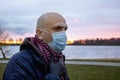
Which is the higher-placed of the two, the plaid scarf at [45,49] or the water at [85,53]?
the plaid scarf at [45,49]

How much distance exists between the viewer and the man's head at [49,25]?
2.84 m

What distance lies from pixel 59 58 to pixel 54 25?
257 millimetres

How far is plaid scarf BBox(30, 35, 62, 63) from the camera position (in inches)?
109

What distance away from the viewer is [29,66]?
2734mm

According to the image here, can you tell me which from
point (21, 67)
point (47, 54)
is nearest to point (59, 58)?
point (47, 54)

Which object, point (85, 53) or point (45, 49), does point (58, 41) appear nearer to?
point (45, 49)

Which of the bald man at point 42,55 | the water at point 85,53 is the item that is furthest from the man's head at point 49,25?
the water at point 85,53

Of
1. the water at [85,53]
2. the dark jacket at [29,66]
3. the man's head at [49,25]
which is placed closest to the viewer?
the dark jacket at [29,66]

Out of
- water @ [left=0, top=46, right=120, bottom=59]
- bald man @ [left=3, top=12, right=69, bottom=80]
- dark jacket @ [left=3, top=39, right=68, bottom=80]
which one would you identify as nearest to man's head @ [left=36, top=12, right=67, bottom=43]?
bald man @ [left=3, top=12, right=69, bottom=80]

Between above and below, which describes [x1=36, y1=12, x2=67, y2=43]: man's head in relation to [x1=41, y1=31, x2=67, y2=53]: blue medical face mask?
above

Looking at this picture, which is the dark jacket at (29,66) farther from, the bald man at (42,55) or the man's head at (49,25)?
the man's head at (49,25)

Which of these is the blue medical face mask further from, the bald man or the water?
the water

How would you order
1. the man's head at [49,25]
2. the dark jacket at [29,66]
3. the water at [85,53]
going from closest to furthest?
1. the dark jacket at [29,66]
2. the man's head at [49,25]
3. the water at [85,53]

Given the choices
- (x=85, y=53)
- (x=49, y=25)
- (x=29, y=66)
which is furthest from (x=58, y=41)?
(x=85, y=53)
